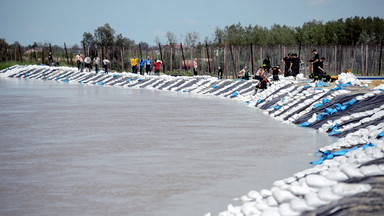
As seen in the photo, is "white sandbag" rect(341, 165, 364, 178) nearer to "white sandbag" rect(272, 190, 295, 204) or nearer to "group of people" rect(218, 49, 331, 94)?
"white sandbag" rect(272, 190, 295, 204)

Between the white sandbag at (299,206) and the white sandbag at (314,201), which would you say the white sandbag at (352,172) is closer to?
the white sandbag at (314,201)

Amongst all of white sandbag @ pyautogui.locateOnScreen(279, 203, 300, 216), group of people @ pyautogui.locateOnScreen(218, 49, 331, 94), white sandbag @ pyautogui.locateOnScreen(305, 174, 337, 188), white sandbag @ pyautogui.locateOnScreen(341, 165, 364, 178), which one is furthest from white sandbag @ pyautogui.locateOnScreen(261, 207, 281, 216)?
group of people @ pyautogui.locateOnScreen(218, 49, 331, 94)

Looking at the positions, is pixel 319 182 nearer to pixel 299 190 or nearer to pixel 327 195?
pixel 299 190

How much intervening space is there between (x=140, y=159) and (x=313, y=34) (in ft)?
178

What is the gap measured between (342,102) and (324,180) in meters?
8.75

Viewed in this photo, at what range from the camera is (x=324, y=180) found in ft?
18.8

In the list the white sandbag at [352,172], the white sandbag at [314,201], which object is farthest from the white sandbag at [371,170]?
the white sandbag at [314,201]

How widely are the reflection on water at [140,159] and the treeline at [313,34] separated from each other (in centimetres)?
4264

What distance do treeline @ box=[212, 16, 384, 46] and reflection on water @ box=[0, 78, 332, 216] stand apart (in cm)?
4264

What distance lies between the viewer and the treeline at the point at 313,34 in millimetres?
55625

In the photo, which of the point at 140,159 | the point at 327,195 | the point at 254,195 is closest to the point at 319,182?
the point at 327,195

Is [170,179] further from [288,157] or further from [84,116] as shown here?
[84,116]

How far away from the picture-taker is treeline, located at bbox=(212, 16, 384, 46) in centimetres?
5562

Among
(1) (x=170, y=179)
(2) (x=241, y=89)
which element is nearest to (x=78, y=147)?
(1) (x=170, y=179)
